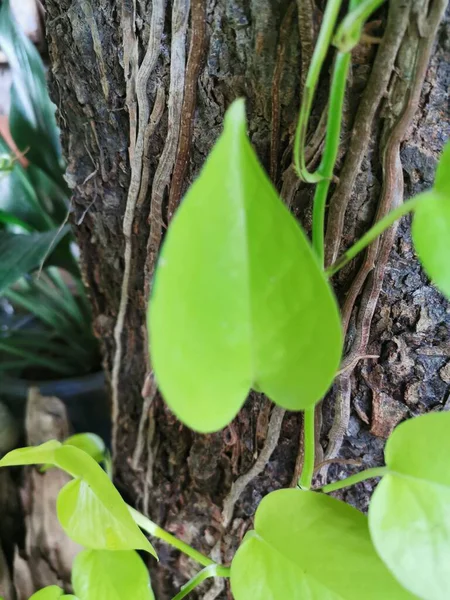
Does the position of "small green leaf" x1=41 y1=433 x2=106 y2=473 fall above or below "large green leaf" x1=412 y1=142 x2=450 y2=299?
below

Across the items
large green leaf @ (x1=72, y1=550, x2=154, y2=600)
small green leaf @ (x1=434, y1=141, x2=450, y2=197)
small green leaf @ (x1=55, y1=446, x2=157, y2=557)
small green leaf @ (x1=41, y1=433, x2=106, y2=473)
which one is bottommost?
large green leaf @ (x1=72, y1=550, x2=154, y2=600)

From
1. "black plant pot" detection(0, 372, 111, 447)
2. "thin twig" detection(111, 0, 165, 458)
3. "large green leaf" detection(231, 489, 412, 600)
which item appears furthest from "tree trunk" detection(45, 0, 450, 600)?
"black plant pot" detection(0, 372, 111, 447)

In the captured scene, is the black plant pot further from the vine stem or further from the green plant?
the vine stem

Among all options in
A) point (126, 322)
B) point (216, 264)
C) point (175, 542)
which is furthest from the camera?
point (126, 322)

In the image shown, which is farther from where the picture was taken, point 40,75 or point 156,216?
point 40,75

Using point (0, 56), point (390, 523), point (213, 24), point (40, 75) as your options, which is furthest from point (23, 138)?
point (390, 523)

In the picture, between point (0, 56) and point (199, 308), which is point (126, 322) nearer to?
point (199, 308)

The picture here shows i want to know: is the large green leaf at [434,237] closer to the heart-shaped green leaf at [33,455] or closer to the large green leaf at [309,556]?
the large green leaf at [309,556]
